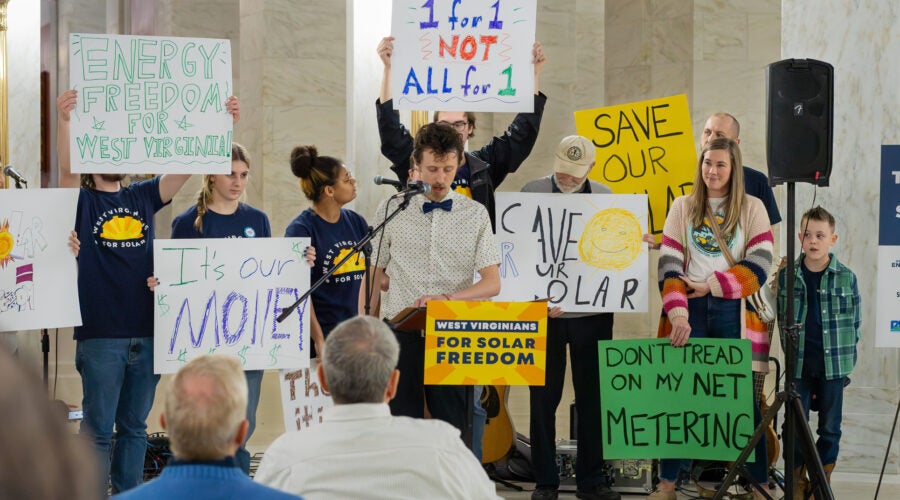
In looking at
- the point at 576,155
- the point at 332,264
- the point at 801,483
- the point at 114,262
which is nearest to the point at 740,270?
the point at 576,155

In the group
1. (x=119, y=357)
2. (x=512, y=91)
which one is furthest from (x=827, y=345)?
(x=119, y=357)

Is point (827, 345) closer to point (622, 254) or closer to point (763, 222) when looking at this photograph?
point (763, 222)

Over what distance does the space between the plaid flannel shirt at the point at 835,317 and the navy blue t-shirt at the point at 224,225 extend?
2.59 metres

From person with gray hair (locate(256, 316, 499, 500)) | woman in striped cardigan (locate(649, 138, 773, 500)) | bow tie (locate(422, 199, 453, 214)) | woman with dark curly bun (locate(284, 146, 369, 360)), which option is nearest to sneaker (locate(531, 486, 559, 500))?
woman in striped cardigan (locate(649, 138, 773, 500))

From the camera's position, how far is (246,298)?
5.39 meters

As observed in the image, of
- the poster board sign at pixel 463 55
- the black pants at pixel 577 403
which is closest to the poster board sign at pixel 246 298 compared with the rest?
the poster board sign at pixel 463 55

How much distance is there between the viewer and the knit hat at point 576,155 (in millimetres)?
5645

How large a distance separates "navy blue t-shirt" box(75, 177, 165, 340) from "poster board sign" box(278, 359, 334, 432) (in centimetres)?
73

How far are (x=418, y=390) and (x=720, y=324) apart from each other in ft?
4.96

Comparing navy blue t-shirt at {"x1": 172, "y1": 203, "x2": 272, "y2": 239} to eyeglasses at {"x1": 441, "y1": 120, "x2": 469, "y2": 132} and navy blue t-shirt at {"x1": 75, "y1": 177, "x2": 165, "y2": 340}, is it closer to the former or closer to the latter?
navy blue t-shirt at {"x1": 75, "y1": 177, "x2": 165, "y2": 340}

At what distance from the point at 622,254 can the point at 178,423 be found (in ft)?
12.7

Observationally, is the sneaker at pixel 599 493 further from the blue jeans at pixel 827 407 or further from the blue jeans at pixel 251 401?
the blue jeans at pixel 251 401

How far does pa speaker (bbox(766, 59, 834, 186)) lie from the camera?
5129mm

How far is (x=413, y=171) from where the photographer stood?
5.59 metres
